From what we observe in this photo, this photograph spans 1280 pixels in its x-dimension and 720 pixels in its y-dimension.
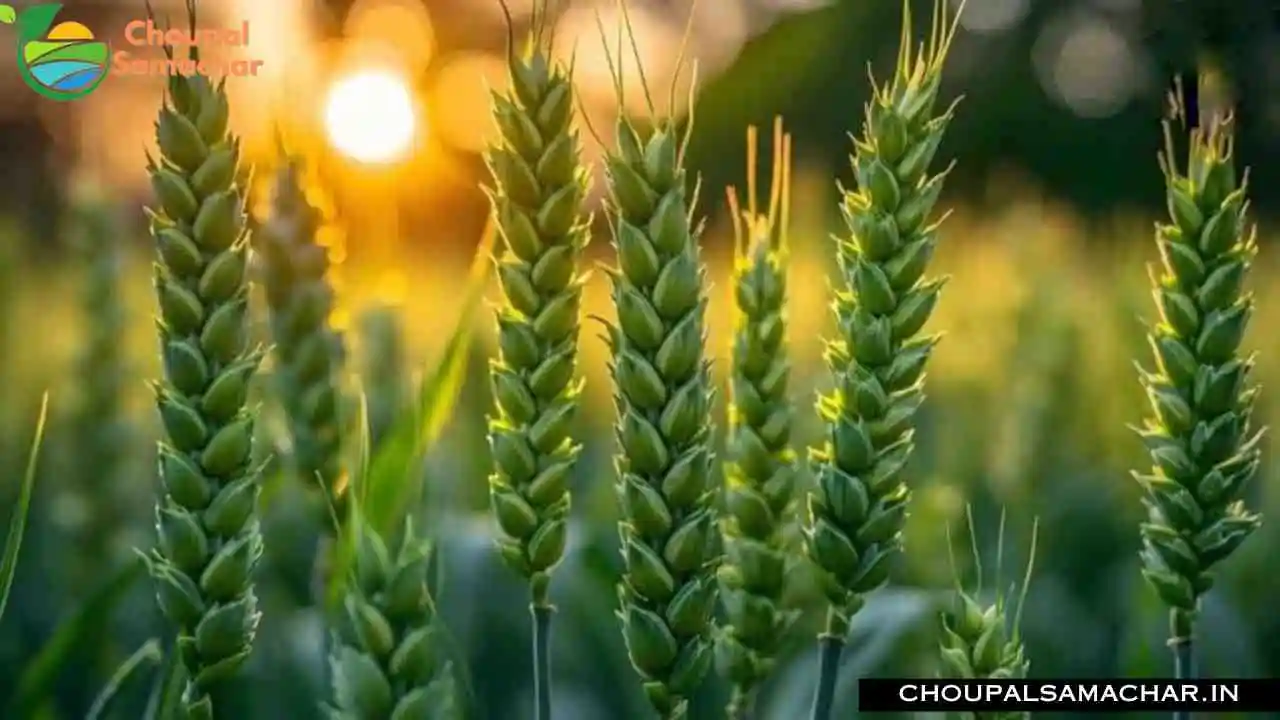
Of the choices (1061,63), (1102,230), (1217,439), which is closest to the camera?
(1217,439)

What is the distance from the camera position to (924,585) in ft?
4.99

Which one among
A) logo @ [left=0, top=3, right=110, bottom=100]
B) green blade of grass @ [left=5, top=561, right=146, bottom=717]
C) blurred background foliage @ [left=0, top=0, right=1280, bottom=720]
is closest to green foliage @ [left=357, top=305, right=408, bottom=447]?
blurred background foliage @ [left=0, top=0, right=1280, bottom=720]

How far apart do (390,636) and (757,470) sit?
261 mm

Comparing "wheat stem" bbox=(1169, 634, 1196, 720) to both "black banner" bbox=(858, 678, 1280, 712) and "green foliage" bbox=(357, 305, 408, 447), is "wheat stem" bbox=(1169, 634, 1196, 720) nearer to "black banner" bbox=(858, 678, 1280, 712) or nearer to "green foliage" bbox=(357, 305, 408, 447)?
"black banner" bbox=(858, 678, 1280, 712)

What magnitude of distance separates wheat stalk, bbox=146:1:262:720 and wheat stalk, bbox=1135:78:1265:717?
555mm

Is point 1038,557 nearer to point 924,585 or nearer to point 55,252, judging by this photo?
point 924,585

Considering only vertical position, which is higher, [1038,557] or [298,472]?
[1038,557]

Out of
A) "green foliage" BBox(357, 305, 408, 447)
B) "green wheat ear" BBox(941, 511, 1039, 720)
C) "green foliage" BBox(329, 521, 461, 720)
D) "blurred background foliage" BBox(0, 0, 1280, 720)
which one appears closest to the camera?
"green foliage" BBox(329, 521, 461, 720)

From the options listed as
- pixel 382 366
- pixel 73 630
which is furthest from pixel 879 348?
pixel 73 630

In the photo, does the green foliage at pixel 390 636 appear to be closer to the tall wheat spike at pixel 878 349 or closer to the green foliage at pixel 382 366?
the tall wheat spike at pixel 878 349

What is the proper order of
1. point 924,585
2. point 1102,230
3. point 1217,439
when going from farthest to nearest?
point 1102,230 → point 924,585 → point 1217,439

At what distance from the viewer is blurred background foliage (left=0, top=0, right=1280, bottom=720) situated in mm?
1079

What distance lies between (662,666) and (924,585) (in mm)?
891

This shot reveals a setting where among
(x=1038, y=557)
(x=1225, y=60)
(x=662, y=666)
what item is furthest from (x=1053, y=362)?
(x=662, y=666)
